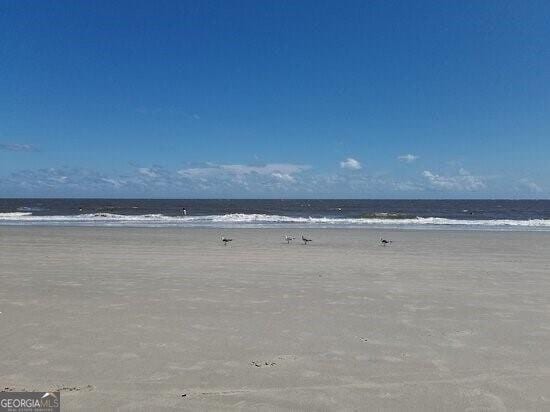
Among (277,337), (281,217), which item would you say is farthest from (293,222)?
(277,337)

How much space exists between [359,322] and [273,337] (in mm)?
1492

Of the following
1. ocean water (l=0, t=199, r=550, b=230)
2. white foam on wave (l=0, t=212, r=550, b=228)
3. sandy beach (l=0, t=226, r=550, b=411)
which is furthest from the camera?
white foam on wave (l=0, t=212, r=550, b=228)

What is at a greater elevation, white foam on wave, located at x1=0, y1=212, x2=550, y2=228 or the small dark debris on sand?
white foam on wave, located at x1=0, y1=212, x2=550, y2=228

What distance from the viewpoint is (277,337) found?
554 cm

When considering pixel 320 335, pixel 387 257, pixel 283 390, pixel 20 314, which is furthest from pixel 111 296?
pixel 387 257

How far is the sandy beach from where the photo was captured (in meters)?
4.02

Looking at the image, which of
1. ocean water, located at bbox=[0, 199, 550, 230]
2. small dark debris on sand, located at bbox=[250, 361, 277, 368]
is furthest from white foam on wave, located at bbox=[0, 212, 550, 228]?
small dark debris on sand, located at bbox=[250, 361, 277, 368]

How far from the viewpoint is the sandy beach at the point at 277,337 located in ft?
13.2

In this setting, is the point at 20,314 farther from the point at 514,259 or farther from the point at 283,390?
the point at 514,259

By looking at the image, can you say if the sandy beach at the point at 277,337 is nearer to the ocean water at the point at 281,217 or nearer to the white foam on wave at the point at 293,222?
the ocean water at the point at 281,217

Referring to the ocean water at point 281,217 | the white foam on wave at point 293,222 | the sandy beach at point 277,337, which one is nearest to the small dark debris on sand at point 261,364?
the sandy beach at point 277,337

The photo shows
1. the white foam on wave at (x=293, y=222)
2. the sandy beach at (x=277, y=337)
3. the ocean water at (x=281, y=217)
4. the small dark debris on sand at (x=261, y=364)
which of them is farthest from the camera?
the white foam on wave at (x=293, y=222)

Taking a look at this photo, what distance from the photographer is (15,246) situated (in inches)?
648

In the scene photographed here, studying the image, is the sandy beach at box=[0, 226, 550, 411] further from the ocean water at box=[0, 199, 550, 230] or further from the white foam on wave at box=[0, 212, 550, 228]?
the white foam on wave at box=[0, 212, 550, 228]
